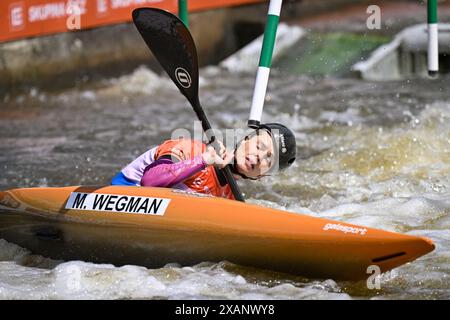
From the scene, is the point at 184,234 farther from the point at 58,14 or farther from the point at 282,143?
the point at 58,14

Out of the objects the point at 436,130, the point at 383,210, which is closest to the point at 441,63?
the point at 436,130

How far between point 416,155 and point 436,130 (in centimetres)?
56

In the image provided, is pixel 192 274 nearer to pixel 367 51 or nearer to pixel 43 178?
pixel 43 178

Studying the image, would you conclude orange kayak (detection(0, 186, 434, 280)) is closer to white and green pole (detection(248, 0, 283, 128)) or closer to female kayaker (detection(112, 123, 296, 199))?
female kayaker (detection(112, 123, 296, 199))

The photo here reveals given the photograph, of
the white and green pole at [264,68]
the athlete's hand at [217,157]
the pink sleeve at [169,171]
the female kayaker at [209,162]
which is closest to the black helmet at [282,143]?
the female kayaker at [209,162]

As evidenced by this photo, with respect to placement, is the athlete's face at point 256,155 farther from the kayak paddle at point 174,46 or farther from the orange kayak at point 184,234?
the kayak paddle at point 174,46

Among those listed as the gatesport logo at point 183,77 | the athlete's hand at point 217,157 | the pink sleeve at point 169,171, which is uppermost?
the gatesport logo at point 183,77

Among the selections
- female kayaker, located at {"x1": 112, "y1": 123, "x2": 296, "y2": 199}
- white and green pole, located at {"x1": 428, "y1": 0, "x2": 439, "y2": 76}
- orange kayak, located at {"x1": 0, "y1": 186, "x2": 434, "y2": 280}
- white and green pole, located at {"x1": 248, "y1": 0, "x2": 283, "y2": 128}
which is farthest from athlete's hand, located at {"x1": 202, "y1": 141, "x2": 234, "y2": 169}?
white and green pole, located at {"x1": 428, "y1": 0, "x2": 439, "y2": 76}

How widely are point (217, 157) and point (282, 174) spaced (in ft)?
7.09

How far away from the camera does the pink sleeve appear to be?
165 inches

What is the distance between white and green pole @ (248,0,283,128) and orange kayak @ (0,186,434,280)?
1085 millimetres

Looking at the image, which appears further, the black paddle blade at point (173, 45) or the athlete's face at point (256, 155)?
the black paddle blade at point (173, 45)

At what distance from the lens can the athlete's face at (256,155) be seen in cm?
419

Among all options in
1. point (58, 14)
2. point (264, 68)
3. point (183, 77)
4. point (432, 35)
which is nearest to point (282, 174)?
point (264, 68)
